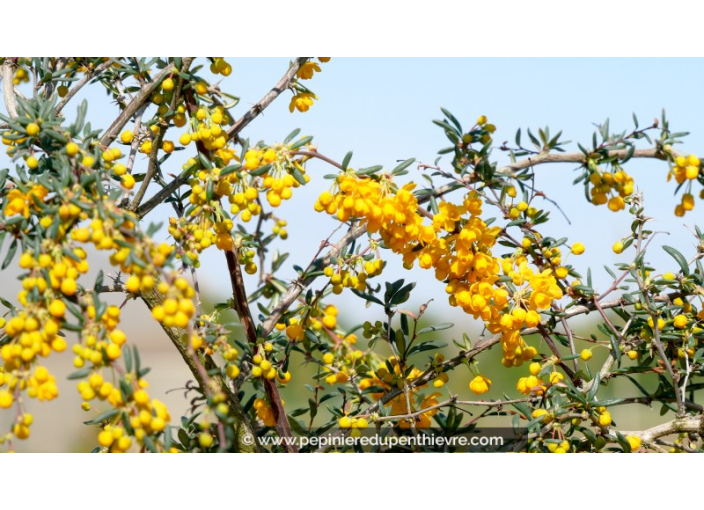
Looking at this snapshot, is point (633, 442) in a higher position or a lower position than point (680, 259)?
lower

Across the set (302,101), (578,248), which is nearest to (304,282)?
(302,101)

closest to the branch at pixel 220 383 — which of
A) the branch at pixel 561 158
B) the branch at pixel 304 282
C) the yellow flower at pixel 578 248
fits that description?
the branch at pixel 304 282

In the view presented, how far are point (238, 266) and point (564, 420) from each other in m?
1.08

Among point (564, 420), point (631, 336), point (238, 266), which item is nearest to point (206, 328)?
point (238, 266)

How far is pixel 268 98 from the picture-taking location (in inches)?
89.0

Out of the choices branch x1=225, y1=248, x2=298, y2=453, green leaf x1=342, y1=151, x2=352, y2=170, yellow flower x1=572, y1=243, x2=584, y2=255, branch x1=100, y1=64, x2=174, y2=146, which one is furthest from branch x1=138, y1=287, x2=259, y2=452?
yellow flower x1=572, y1=243, x2=584, y2=255

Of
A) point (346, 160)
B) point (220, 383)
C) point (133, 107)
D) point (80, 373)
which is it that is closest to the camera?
point (80, 373)

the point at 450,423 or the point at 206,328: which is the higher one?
the point at 206,328

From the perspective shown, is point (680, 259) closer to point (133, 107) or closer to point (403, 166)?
point (403, 166)

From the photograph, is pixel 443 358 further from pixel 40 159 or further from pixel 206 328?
pixel 40 159

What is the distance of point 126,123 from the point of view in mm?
2299

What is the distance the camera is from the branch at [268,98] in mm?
2232

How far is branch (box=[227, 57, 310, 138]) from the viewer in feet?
7.32

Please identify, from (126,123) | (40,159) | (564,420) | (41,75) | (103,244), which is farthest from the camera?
(41,75)
